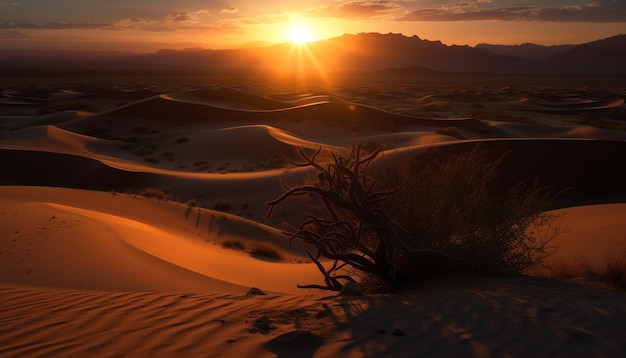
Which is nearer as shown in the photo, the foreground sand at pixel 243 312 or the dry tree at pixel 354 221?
the foreground sand at pixel 243 312

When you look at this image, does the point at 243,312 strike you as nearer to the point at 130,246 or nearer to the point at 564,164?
the point at 130,246

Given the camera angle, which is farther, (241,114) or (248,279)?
(241,114)

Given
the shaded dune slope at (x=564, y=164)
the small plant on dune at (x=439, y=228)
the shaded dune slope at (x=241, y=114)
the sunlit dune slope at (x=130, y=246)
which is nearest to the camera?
the sunlit dune slope at (x=130, y=246)

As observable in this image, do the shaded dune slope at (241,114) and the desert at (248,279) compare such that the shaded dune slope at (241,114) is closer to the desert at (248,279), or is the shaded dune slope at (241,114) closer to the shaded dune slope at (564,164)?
the desert at (248,279)

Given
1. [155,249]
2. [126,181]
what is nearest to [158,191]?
[126,181]

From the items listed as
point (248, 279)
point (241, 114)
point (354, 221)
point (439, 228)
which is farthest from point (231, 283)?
point (241, 114)

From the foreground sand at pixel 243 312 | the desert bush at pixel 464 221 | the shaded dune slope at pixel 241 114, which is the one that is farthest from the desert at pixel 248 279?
the shaded dune slope at pixel 241 114

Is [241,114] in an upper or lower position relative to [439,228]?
lower

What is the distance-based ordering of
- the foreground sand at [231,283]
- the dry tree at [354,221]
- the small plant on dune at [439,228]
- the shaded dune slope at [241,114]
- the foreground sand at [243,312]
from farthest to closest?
the shaded dune slope at [241,114], the small plant on dune at [439,228], the dry tree at [354,221], the foreground sand at [231,283], the foreground sand at [243,312]

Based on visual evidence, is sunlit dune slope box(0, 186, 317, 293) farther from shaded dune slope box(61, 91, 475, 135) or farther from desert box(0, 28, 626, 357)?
shaded dune slope box(61, 91, 475, 135)

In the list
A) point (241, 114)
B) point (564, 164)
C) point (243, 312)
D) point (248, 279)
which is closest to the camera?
point (243, 312)

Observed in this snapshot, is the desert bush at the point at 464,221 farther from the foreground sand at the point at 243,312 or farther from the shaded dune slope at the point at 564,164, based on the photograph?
the shaded dune slope at the point at 564,164

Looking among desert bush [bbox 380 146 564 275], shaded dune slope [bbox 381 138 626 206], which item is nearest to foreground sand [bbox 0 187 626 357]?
desert bush [bbox 380 146 564 275]

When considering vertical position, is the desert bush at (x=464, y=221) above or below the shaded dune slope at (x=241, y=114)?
above
